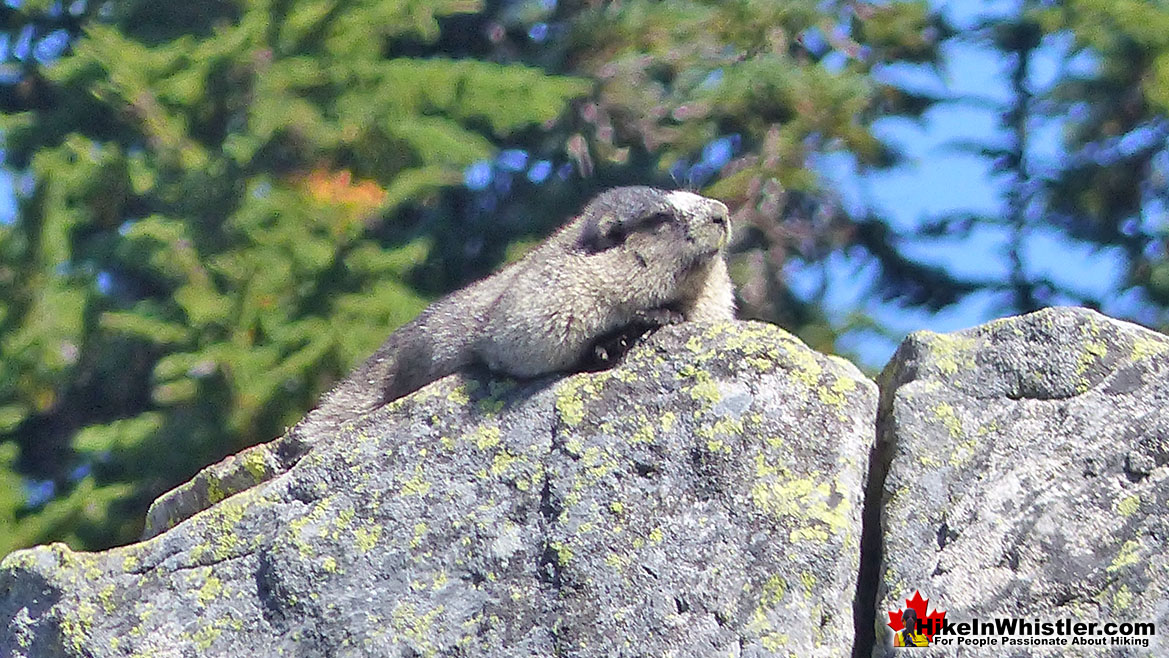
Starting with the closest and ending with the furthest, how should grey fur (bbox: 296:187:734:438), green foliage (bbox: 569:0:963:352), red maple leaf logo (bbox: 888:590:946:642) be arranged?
red maple leaf logo (bbox: 888:590:946:642) < grey fur (bbox: 296:187:734:438) < green foliage (bbox: 569:0:963:352)

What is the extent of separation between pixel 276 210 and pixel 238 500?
3435 mm

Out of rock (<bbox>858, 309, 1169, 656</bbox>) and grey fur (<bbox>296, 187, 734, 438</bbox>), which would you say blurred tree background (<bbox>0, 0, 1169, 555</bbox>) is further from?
rock (<bbox>858, 309, 1169, 656</bbox>)

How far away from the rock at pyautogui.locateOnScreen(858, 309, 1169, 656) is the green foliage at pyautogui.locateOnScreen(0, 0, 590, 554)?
431 centimetres

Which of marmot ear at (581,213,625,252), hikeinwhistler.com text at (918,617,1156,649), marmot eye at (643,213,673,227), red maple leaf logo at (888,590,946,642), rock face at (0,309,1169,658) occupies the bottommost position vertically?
hikeinwhistler.com text at (918,617,1156,649)

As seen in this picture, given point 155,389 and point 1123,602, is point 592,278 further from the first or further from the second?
point 155,389

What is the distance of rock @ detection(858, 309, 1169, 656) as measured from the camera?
4.73 metres

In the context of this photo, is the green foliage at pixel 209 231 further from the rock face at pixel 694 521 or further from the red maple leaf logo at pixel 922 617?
the red maple leaf logo at pixel 922 617

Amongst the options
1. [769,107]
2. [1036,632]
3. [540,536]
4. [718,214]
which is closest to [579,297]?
[718,214]

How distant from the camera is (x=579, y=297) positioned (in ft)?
18.5

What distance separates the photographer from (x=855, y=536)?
16.4ft

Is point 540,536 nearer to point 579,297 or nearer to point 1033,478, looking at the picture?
point 579,297

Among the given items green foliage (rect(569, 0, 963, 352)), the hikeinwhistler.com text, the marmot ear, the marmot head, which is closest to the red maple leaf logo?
the hikeinwhistler.com text

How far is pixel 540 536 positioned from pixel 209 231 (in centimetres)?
451

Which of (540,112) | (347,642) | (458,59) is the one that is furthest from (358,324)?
(347,642)
